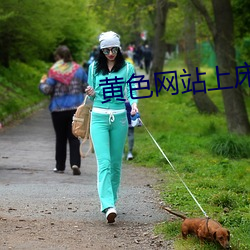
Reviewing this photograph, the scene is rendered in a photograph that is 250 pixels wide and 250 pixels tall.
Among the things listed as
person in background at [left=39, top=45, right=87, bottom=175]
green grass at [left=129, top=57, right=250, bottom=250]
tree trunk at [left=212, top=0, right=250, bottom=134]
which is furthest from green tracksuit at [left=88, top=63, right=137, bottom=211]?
tree trunk at [left=212, top=0, right=250, bottom=134]

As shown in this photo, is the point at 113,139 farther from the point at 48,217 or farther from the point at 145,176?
the point at 145,176

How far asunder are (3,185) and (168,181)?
2321mm

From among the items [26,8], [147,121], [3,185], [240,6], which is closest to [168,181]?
[3,185]

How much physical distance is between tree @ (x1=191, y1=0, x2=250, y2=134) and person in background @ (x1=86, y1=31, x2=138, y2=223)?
8828 millimetres

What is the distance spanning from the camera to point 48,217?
25.7ft

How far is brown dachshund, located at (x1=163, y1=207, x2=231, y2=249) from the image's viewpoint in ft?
20.0

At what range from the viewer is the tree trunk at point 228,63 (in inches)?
642

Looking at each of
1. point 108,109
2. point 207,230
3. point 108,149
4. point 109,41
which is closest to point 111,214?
point 108,149

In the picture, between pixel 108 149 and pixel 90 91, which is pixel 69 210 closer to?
pixel 108 149

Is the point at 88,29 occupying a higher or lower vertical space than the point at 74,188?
higher

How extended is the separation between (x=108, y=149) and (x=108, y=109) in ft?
1.34

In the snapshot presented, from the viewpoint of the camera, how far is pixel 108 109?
7.71 metres

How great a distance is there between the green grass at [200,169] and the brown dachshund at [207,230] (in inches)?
3.3

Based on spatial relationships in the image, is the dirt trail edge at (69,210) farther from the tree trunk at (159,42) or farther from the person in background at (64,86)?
the tree trunk at (159,42)
